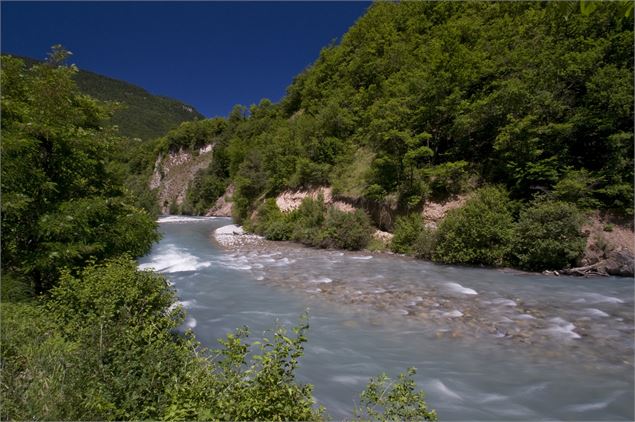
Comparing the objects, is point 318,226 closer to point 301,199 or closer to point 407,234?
point 301,199

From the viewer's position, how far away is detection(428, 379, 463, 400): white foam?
5.86 m

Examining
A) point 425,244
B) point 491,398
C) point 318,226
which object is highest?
point 318,226

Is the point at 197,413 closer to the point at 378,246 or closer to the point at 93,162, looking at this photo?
the point at 93,162

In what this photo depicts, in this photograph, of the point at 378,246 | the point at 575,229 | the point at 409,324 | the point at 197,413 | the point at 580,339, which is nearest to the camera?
the point at 197,413

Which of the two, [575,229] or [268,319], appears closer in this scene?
[268,319]

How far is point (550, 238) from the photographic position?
14109 millimetres

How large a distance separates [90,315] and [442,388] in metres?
5.96

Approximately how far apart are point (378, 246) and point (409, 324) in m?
11.9

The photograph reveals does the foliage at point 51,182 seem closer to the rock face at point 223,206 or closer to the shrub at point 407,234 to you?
the shrub at point 407,234

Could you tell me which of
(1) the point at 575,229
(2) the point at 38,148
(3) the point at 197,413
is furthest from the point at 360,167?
(3) the point at 197,413

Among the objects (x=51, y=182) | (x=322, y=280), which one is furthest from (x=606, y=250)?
(x=51, y=182)

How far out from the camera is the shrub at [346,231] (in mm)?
21250

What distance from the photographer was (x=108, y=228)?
781 cm

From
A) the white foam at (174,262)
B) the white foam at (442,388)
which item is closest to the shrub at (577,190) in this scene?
the white foam at (442,388)
